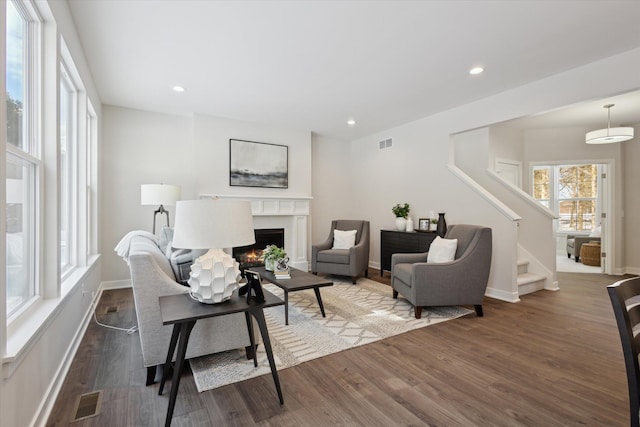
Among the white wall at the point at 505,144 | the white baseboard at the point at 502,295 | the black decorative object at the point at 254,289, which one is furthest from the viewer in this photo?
the white wall at the point at 505,144

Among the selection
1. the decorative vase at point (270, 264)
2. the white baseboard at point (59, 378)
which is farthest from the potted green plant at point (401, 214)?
the white baseboard at point (59, 378)

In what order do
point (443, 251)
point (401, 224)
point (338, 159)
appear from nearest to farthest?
1. point (443, 251)
2. point (401, 224)
3. point (338, 159)

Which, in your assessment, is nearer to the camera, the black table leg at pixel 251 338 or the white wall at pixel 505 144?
the black table leg at pixel 251 338

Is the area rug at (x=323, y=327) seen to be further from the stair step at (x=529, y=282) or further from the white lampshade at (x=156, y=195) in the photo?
the white lampshade at (x=156, y=195)

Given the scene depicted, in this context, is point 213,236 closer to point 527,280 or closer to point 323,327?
point 323,327

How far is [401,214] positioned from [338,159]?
202 centimetres

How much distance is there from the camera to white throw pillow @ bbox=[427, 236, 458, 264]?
362 centimetres

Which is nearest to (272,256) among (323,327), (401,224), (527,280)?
(323,327)

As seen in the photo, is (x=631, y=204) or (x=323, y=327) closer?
(x=323, y=327)

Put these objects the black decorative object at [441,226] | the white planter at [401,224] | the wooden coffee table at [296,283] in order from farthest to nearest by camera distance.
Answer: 1. the white planter at [401,224]
2. the black decorative object at [441,226]
3. the wooden coffee table at [296,283]

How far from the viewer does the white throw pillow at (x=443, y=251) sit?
3619mm

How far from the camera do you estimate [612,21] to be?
8.09 feet

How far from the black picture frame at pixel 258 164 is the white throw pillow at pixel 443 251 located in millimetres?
2928

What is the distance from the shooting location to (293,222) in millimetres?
5832
